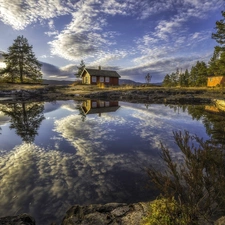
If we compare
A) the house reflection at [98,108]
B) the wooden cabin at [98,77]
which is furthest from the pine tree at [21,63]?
the house reflection at [98,108]

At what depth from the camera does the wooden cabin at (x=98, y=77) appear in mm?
51994

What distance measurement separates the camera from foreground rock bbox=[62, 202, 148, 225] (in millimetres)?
2957

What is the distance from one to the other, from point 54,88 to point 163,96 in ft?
83.2

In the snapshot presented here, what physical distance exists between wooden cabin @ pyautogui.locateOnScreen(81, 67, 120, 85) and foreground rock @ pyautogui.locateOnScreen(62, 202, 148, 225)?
49.8 metres

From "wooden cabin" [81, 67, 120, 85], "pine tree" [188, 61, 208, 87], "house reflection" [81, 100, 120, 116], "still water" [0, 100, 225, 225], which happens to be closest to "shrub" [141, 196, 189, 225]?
"still water" [0, 100, 225, 225]

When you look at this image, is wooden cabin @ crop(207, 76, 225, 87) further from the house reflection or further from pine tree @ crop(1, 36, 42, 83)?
pine tree @ crop(1, 36, 42, 83)

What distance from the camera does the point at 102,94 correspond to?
34062mm

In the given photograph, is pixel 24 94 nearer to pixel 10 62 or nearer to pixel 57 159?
pixel 10 62

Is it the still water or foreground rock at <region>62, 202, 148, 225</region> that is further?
the still water

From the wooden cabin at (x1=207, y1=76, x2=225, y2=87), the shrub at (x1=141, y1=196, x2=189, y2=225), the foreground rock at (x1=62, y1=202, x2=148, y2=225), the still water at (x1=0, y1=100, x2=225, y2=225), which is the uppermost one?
the wooden cabin at (x1=207, y1=76, x2=225, y2=87)

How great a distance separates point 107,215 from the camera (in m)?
3.12

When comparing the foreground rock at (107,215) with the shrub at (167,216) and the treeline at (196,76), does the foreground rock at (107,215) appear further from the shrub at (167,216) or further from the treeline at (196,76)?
the treeline at (196,76)

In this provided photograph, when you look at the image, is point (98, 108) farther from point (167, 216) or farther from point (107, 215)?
point (167, 216)

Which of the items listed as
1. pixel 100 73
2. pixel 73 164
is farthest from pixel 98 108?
pixel 100 73
